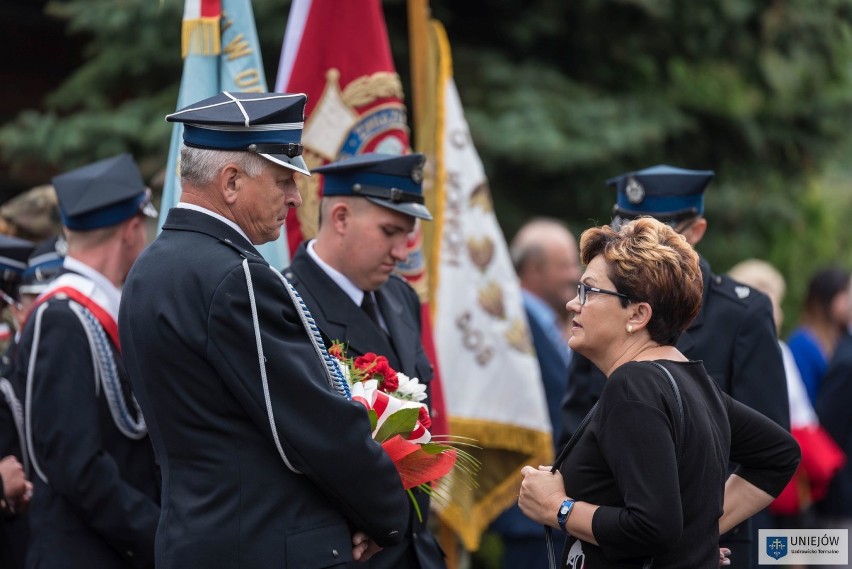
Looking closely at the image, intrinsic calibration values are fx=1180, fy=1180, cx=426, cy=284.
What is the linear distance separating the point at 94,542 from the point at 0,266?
150 cm

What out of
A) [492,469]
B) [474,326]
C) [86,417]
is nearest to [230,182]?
[86,417]

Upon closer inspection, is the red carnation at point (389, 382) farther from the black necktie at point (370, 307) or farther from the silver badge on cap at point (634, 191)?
the silver badge on cap at point (634, 191)

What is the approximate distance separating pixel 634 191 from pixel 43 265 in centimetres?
254

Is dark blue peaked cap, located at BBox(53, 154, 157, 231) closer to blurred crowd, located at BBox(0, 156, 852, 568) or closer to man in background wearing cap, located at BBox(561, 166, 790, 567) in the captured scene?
blurred crowd, located at BBox(0, 156, 852, 568)

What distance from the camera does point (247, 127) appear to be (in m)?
3.23

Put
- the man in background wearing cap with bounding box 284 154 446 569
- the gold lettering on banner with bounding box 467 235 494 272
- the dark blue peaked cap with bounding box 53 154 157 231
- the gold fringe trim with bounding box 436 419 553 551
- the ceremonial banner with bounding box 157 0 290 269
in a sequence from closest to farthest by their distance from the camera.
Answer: the man in background wearing cap with bounding box 284 154 446 569, the dark blue peaked cap with bounding box 53 154 157 231, the ceremonial banner with bounding box 157 0 290 269, the gold fringe trim with bounding box 436 419 553 551, the gold lettering on banner with bounding box 467 235 494 272

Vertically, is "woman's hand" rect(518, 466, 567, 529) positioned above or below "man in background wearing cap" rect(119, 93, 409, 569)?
below

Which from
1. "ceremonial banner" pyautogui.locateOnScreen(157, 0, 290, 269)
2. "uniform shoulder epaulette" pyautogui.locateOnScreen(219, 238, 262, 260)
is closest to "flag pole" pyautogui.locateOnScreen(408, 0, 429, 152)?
"ceremonial banner" pyautogui.locateOnScreen(157, 0, 290, 269)

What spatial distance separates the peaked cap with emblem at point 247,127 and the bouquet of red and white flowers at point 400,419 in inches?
25.4

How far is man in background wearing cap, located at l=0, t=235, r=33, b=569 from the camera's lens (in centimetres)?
462

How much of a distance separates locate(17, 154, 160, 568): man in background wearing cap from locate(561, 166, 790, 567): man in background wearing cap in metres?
1.77

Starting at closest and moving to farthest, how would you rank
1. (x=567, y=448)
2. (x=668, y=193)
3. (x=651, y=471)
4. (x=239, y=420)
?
(x=651, y=471) → (x=239, y=420) → (x=567, y=448) → (x=668, y=193)

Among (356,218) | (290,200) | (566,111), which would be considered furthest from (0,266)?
(566,111)

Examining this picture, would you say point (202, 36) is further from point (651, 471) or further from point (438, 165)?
point (651, 471)
